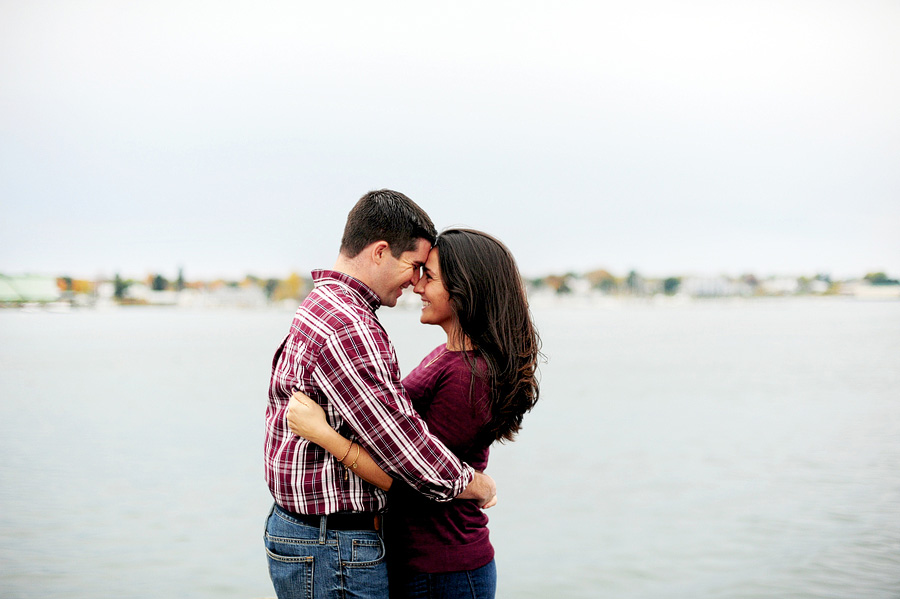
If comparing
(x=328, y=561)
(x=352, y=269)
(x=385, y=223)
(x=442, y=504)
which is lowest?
(x=328, y=561)

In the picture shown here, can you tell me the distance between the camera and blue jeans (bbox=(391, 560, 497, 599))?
2.35 meters

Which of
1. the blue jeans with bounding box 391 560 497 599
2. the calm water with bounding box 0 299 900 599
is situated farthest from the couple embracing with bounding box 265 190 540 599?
the calm water with bounding box 0 299 900 599

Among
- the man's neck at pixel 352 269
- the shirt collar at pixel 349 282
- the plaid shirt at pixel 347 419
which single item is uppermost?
the man's neck at pixel 352 269

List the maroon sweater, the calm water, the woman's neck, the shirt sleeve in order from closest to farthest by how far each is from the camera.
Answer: the shirt sleeve
the maroon sweater
the woman's neck
the calm water

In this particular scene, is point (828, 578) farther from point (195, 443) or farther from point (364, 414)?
point (195, 443)

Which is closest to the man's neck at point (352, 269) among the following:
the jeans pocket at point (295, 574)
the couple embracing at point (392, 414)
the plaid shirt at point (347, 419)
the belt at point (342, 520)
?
the couple embracing at point (392, 414)

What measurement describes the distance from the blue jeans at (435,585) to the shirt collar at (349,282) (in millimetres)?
838

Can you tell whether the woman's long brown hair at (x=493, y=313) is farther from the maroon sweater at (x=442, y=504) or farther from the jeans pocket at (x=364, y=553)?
the jeans pocket at (x=364, y=553)

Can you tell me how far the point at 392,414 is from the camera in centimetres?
216

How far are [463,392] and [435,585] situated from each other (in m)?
0.60

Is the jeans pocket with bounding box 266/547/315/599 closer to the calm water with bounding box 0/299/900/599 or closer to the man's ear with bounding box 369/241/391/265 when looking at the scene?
the man's ear with bounding box 369/241/391/265

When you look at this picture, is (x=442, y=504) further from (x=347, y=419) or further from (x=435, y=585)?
(x=347, y=419)

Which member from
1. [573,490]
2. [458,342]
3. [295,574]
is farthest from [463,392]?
[573,490]

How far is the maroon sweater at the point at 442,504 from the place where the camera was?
234cm
